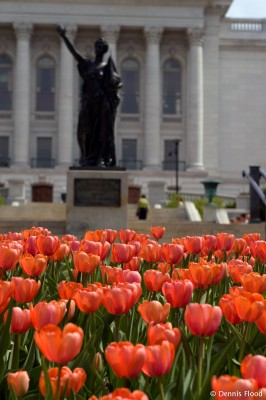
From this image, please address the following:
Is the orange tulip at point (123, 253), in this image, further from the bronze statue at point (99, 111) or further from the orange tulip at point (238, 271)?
Result: the bronze statue at point (99, 111)

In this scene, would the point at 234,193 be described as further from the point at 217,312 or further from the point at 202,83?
the point at 217,312

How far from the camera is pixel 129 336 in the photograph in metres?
3.06

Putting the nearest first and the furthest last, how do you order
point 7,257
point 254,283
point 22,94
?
1. point 254,283
2. point 7,257
3. point 22,94

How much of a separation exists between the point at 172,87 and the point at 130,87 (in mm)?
3749

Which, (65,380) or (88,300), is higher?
(88,300)

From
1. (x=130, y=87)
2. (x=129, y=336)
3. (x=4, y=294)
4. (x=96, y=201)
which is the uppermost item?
(x=130, y=87)

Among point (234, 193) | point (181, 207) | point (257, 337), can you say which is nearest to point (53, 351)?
point (257, 337)

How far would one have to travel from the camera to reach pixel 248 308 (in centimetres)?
256

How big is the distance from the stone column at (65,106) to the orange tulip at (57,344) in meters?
54.7

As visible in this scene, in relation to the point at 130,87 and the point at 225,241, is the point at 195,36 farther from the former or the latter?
the point at 225,241

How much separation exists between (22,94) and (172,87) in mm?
13269

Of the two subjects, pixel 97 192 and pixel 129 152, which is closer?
pixel 97 192

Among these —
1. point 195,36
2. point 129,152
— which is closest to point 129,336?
point 129,152

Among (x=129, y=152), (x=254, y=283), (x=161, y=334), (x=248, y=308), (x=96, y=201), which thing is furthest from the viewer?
(x=129, y=152)
